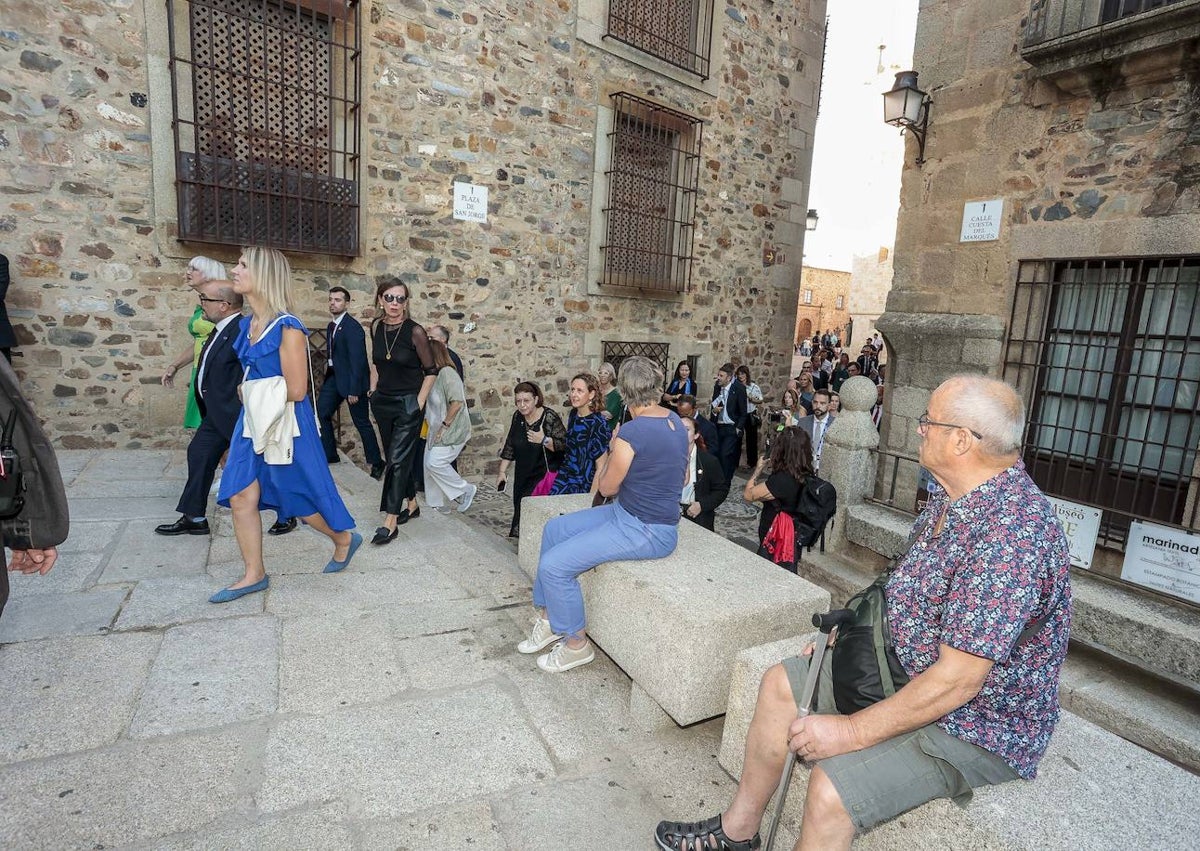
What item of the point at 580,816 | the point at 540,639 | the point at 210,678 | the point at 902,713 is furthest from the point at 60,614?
the point at 902,713

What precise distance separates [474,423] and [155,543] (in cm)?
462

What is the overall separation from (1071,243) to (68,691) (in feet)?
22.5

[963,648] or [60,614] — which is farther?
[60,614]

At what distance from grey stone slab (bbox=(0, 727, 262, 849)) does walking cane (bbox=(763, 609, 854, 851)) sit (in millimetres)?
1648

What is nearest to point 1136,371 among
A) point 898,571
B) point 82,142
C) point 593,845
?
point 898,571

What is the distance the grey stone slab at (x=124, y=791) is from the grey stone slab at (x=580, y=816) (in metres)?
0.88

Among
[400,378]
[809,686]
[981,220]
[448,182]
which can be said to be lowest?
[809,686]

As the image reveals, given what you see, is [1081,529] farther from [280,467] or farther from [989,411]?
[280,467]

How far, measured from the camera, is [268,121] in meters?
6.49

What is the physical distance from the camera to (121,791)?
6.96 ft

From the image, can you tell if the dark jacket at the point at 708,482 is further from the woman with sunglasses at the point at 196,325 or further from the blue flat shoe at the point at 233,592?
the woman with sunglasses at the point at 196,325

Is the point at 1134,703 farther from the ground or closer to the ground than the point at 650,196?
closer to the ground

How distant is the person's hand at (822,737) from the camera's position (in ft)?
5.78

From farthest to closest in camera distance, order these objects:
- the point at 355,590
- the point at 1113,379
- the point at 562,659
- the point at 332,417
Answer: the point at 332,417 < the point at 1113,379 < the point at 355,590 < the point at 562,659
